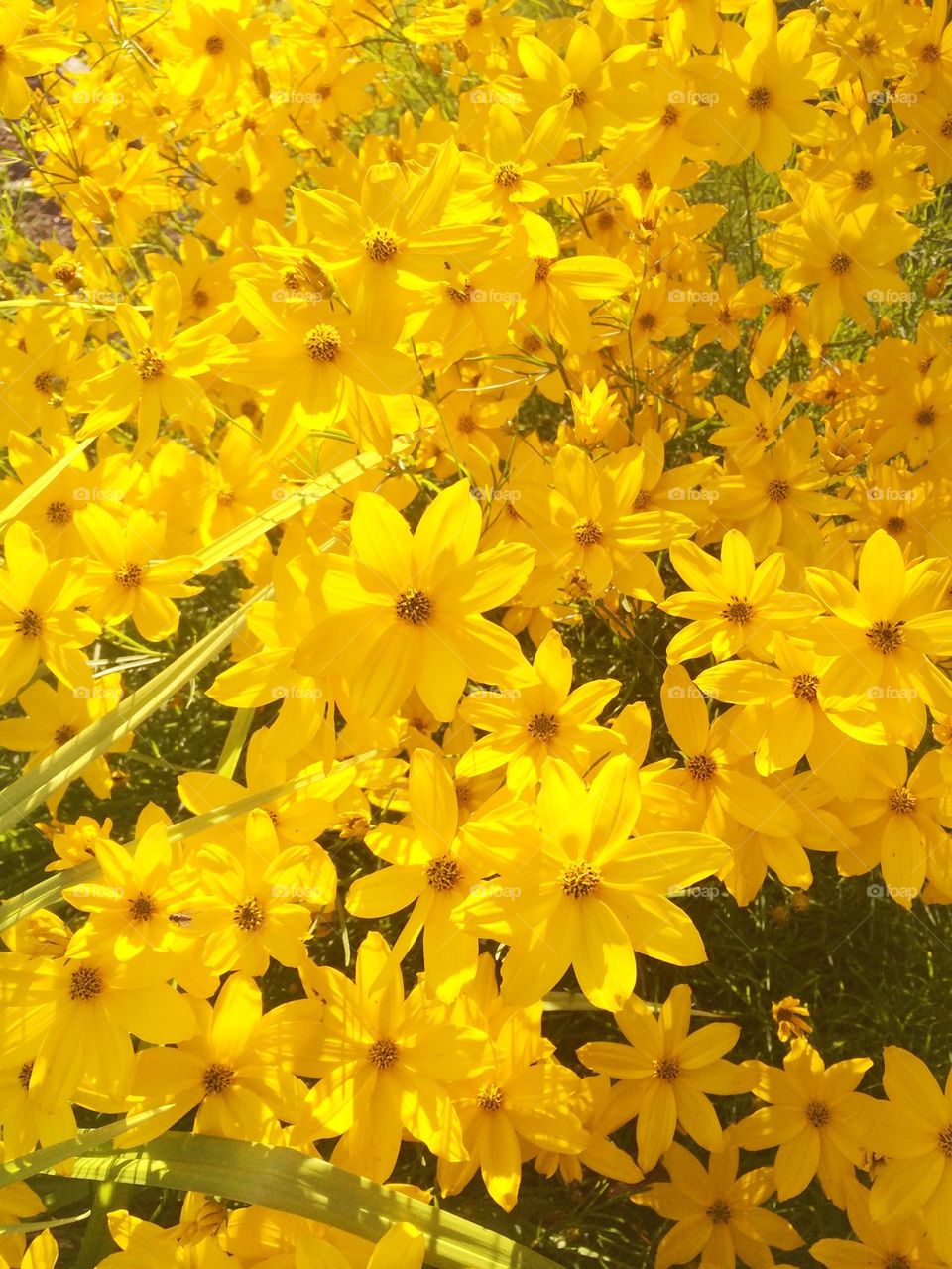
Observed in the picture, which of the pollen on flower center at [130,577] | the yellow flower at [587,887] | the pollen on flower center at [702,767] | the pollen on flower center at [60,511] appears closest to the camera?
the yellow flower at [587,887]

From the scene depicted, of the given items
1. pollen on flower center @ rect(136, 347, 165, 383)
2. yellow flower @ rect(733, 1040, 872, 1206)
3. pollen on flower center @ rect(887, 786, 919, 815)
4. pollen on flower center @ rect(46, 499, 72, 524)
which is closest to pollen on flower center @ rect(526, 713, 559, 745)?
pollen on flower center @ rect(887, 786, 919, 815)

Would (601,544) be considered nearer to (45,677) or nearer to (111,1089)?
(111,1089)

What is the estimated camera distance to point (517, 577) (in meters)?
0.90

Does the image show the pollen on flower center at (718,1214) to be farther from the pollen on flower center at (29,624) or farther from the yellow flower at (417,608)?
the pollen on flower center at (29,624)

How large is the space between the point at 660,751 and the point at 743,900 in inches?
19.0

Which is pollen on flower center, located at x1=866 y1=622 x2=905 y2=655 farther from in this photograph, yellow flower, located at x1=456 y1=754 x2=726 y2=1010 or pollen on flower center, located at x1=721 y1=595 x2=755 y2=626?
yellow flower, located at x1=456 y1=754 x2=726 y2=1010

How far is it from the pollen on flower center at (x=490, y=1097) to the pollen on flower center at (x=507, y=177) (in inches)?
40.4

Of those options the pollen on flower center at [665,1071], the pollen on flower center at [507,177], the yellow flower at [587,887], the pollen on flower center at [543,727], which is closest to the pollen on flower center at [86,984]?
the yellow flower at [587,887]

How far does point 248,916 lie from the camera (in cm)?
102

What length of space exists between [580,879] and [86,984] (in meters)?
0.50

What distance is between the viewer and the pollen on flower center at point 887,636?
95cm

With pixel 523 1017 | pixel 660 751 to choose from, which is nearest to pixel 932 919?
pixel 660 751

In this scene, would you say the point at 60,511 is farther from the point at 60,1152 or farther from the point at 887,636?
the point at 887,636

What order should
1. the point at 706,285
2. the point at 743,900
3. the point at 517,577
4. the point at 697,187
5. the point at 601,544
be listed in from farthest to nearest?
1. the point at 697,187
2. the point at 706,285
3. the point at 601,544
4. the point at 743,900
5. the point at 517,577
